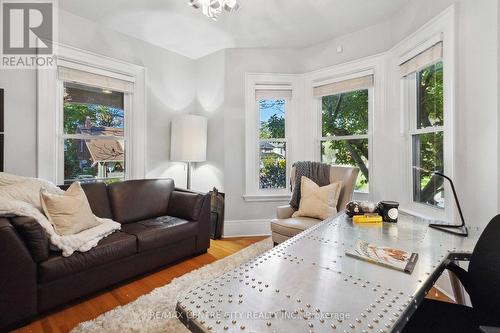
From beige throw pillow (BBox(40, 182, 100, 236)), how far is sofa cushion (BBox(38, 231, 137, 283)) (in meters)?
0.21

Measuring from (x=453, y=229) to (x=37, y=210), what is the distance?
278cm

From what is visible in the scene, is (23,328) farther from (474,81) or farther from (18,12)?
(474,81)

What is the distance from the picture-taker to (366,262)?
3.09 feet

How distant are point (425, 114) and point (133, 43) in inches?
140

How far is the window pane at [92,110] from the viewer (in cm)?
278

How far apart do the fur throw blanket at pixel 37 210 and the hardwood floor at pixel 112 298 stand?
0.42 m

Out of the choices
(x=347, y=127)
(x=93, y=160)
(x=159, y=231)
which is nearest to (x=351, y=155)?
(x=347, y=127)

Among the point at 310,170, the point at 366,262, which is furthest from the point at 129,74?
the point at 366,262

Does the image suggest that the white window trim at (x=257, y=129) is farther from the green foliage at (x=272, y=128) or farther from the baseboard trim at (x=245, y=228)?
the baseboard trim at (x=245, y=228)

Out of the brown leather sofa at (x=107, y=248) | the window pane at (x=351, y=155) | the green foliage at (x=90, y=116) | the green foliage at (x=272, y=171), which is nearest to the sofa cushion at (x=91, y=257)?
the brown leather sofa at (x=107, y=248)

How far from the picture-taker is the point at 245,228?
3475 millimetres

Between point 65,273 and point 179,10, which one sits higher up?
point 179,10

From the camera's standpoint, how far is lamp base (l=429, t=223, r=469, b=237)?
126 centimetres

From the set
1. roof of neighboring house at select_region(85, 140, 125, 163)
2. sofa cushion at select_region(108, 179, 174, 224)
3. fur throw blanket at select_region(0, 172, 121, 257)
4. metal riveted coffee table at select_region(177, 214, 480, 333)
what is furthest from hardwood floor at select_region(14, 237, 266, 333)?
roof of neighboring house at select_region(85, 140, 125, 163)
